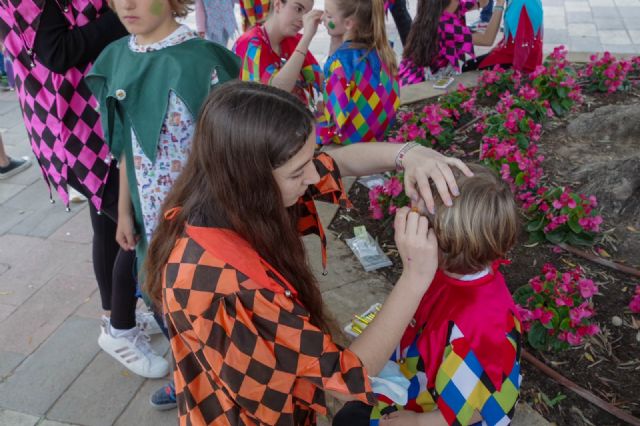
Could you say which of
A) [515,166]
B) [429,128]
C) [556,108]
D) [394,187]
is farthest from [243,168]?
[556,108]

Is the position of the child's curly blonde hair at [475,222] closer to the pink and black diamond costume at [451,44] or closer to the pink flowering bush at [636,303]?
the pink flowering bush at [636,303]

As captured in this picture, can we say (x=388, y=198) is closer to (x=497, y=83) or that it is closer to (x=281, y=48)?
(x=281, y=48)

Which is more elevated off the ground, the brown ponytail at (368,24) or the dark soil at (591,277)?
the brown ponytail at (368,24)

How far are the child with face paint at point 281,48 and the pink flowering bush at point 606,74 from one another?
226cm

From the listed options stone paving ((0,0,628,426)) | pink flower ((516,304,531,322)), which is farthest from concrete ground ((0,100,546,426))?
pink flower ((516,304,531,322))

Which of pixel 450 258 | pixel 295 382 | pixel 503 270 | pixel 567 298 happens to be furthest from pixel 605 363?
pixel 295 382

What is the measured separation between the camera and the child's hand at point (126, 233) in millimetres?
2191

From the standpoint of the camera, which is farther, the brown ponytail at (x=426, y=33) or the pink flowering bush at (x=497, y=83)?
the brown ponytail at (x=426, y=33)

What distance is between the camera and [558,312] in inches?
83.4

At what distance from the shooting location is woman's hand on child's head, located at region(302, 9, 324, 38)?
9.32ft

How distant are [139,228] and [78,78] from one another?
655mm

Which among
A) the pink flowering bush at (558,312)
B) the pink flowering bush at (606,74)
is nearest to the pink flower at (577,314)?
the pink flowering bush at (558,312)

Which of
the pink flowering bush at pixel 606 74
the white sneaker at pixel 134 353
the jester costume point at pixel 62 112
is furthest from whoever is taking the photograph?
the pink flowering bush at pixel 606 74

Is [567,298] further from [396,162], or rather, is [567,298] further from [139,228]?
[139,228]
